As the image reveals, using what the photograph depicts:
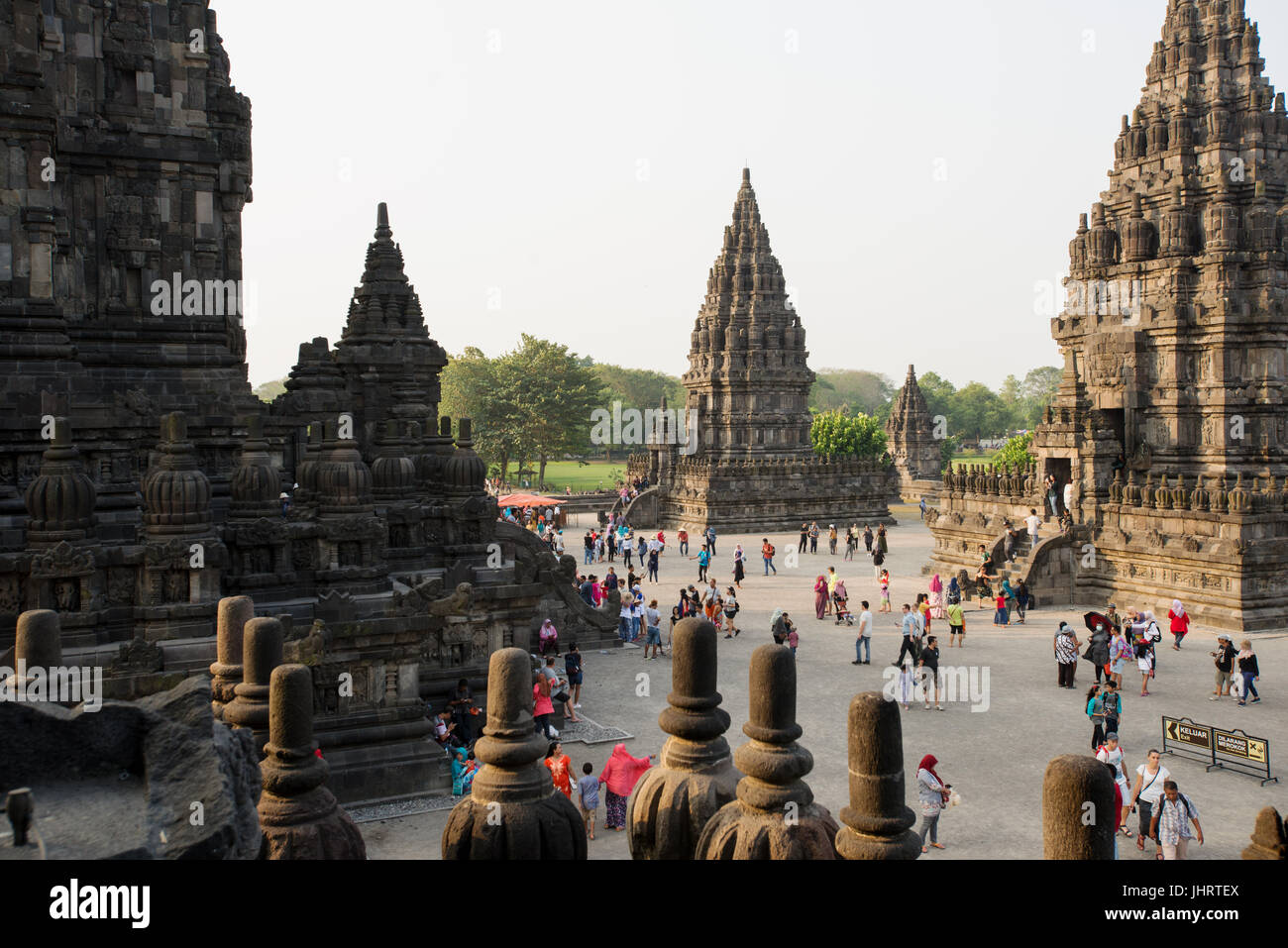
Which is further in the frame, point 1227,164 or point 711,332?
point 711,332

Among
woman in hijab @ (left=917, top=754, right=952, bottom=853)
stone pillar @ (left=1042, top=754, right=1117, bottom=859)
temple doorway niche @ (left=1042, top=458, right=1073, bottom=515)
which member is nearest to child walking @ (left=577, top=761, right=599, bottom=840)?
woman in hijab @ (left=917, top=754, right=952, bottom=853)

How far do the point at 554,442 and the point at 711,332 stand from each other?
20541 millimetres

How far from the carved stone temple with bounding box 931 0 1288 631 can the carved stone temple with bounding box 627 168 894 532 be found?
17389 millimetres

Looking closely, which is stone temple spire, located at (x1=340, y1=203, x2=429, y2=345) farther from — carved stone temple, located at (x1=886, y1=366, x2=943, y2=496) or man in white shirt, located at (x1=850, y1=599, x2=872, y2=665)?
carved stone temple, located at (x1=886, y1=366, x2=943, y2=496)

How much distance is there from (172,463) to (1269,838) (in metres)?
11.4

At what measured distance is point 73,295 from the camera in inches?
661

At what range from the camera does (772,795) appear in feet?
17.3

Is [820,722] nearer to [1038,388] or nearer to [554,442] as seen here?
[554,442]

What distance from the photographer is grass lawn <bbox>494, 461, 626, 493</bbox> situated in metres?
86.7

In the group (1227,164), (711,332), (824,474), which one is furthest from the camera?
(711,332)

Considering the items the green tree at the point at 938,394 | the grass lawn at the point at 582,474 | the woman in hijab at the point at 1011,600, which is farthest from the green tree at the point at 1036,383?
the woman in hijab at the point at 1011,600

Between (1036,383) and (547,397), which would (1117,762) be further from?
(1036,383)

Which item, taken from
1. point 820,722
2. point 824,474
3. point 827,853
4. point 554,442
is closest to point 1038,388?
point 554,442

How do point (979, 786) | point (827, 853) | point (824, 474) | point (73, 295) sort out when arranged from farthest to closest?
point (824, 474) → point (73, 295) → point (979, 786) → point (827, 853)
